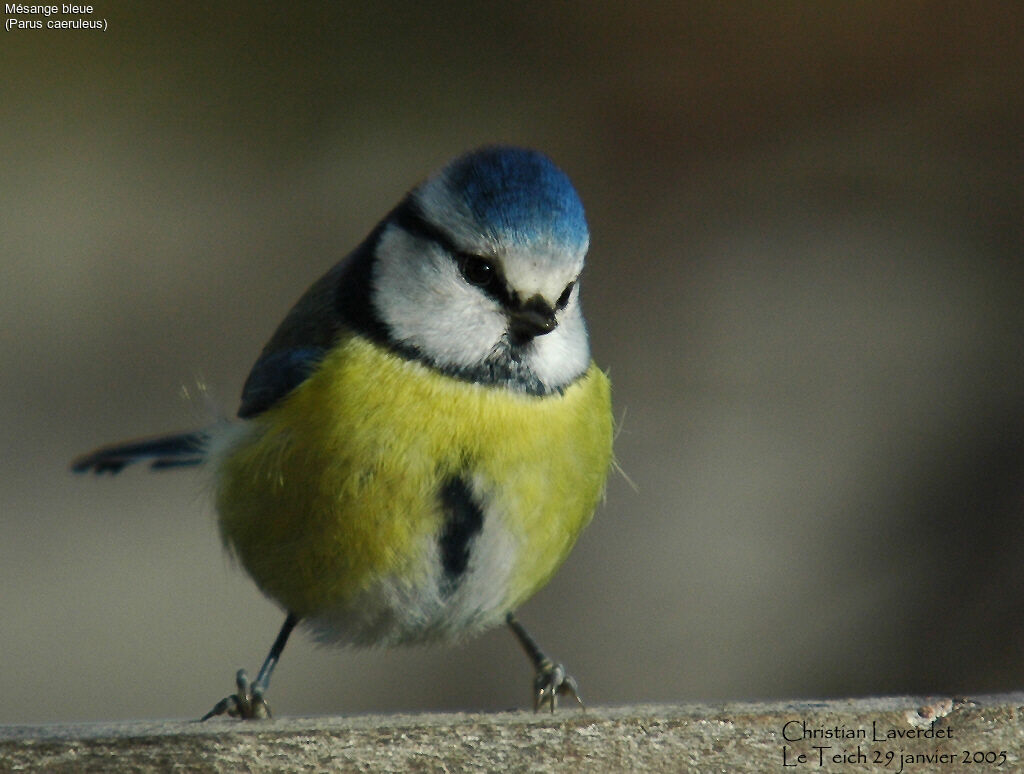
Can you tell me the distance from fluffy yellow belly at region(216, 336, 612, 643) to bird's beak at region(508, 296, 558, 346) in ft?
0.28

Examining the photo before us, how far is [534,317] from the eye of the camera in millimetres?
1382

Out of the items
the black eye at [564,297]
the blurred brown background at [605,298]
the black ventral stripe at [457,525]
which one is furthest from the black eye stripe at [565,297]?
the blurred brown background at [605,298]

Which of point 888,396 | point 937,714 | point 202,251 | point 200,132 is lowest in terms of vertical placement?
point 937,714

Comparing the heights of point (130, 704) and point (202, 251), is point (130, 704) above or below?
below

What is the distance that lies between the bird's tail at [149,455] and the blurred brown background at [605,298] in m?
0.81

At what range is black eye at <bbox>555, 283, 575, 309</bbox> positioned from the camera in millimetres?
1407

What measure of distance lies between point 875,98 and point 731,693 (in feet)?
4.48

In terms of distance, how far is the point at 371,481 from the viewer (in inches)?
54.7

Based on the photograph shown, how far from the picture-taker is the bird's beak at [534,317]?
1381 millimetres

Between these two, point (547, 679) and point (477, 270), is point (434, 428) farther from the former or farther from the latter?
point (547, 679)

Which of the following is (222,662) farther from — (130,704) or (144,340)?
(144,340)

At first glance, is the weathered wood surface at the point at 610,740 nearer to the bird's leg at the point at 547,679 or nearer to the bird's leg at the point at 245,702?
the bird's leg at the point at 245,702

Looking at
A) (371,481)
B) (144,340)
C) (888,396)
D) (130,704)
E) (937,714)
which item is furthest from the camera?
(888,396)

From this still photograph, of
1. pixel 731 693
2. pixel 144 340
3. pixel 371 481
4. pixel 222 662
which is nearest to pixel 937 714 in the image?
pixel 371 481
